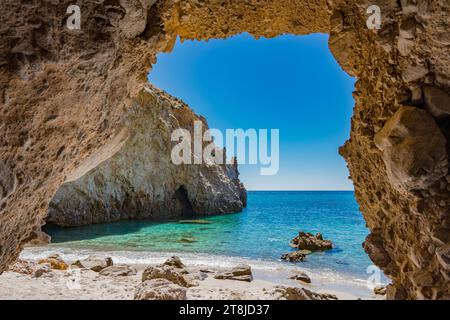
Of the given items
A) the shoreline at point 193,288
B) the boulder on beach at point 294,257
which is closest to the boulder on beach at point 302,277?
the shoreline at point 193,288

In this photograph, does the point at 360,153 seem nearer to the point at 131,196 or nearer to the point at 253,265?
the point at 253,265

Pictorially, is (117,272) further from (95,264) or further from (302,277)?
(302,277)

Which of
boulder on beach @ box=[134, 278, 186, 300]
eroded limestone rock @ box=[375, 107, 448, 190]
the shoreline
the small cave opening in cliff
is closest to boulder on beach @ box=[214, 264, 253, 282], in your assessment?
the shoreline

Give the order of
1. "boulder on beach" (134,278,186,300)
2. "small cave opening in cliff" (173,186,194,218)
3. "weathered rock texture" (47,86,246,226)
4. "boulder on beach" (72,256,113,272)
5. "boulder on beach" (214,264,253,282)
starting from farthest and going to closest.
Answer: "small cave opening in cliff" (173,186,194,218) < "weathered rock texture" (47,86,246,226) < "boulder on beach" (72,256,113,272) < "boulder on beach" (214,264,253,282) < "boulder on beach" (134,278,186,300)

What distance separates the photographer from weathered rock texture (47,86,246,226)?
20.1 m

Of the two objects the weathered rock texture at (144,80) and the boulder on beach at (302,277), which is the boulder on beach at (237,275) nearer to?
the boulder on beach at (302,277)

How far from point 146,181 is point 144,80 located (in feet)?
71.8

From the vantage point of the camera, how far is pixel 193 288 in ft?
21.1

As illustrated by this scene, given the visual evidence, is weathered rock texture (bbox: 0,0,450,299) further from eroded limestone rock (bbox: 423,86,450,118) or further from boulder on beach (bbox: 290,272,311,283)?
boulder on beach (bbox: 290,272,311,283)

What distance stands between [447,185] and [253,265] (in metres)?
9.13

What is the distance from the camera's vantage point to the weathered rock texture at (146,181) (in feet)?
65.9

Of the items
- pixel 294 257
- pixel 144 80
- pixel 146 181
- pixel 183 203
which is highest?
Answer: pixel 144 80

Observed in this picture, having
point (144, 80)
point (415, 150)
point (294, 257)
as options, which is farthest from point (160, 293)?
point (294, 257)

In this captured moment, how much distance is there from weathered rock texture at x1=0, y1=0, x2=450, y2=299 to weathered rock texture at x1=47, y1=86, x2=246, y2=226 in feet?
56.4
